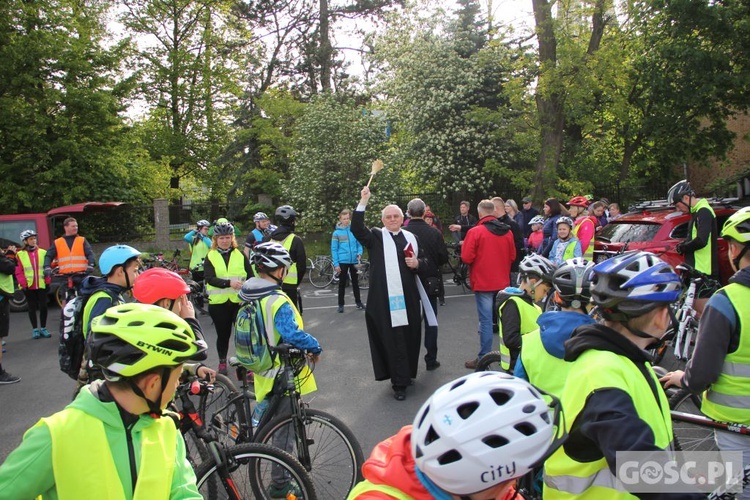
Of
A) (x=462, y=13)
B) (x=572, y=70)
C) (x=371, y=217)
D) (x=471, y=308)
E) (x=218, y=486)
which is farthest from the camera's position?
(x=462, y=13)

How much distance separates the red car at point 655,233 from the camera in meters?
8.52

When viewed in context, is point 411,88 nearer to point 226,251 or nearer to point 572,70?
point 572,70

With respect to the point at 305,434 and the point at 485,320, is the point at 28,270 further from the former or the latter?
the point at 305,434

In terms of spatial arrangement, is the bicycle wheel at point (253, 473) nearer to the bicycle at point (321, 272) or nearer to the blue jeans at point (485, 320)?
the blue jeans at point (485, 320)

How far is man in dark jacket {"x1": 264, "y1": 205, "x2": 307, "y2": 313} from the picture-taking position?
756 cm

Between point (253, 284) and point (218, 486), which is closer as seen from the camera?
point (218, 486)

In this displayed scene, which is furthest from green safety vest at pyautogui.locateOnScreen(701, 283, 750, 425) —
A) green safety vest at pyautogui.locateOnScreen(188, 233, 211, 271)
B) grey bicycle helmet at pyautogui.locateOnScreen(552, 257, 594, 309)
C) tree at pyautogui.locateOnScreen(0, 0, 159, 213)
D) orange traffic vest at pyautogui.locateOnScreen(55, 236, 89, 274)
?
tree at pyautogui.locateOnScreen(0, 0, 159, 213)

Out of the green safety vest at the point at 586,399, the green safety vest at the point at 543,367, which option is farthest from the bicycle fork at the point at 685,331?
the green safety vest at the point at 586,399

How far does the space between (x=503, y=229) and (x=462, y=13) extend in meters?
16.6

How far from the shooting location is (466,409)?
1.52 m

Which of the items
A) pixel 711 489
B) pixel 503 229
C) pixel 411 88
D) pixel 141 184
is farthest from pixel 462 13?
pixel 711 489

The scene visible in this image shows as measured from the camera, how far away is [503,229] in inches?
276

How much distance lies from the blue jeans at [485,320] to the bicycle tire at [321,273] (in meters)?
8.55

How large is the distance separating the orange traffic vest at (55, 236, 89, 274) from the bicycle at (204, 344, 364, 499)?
23.5 ft
